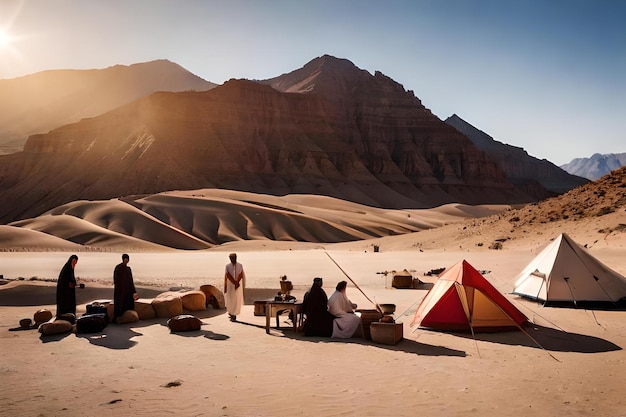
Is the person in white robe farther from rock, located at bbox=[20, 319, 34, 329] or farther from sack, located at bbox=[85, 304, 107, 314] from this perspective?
rock, located at bbox=[20, 319, 34, 329]

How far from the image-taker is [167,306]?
1391cm

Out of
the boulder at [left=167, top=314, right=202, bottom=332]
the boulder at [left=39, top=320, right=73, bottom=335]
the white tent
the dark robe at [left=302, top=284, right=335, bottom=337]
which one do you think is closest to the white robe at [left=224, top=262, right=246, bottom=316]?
the boulder at [left=167, top=314, right=202, bottom=332]

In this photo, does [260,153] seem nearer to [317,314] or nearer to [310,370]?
[317,314]

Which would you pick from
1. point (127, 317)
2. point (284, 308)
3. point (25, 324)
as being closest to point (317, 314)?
point (284, 308)

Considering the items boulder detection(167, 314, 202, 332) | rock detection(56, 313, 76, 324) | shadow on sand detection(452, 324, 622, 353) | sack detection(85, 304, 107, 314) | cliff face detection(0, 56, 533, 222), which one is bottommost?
shadow on sand detection(452, 324, 622, 353)

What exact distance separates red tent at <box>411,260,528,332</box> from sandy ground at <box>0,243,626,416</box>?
0.37m

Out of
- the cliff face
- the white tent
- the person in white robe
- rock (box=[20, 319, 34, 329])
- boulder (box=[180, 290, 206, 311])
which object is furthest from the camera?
the cliff face

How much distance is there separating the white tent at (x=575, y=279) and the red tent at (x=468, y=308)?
3.25 m

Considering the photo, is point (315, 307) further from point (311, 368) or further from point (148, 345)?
point (148, 345)

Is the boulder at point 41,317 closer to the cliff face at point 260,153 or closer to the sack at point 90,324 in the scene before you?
the sack at point 90,324

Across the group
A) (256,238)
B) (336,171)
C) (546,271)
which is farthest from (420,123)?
(546,271)

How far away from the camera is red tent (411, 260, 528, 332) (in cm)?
1170

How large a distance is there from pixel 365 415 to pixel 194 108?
11315 centimetres

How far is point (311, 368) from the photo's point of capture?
28.7 feet
